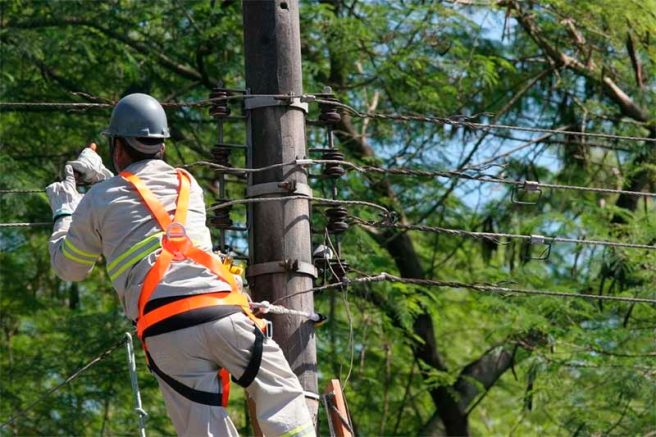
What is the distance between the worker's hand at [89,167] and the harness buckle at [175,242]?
0.94m

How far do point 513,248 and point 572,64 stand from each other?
210 centimetres

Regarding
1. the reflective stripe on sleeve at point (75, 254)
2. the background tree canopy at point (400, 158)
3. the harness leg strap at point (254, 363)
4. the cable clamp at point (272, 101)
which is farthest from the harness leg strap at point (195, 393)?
the background tree canopy at point (400, 158)

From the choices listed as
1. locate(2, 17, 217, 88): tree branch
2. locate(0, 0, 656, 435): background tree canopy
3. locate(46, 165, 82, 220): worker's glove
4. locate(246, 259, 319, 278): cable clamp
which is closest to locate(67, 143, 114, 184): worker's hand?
locate(46, 165, 82, 220): worker's glove

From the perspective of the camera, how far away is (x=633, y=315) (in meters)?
13.9

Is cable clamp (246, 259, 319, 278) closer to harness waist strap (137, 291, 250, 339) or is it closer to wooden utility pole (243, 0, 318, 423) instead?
wooden utility pole (243, 0, 318, 423)

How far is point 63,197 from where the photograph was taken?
259 inches

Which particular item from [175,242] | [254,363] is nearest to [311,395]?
[254,363]

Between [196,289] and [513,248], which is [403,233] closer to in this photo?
[513,248]

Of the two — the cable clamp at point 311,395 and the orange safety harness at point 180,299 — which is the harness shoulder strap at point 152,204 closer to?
the orange safety harness at point 180,299

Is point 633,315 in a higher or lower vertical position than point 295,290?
lower

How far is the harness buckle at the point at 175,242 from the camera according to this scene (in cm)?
594

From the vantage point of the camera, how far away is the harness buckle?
5.94 meters

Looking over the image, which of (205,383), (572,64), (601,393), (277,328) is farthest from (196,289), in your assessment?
(572,64)

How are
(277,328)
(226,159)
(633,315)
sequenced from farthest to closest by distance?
(633,315), (226,159), (277,328)
